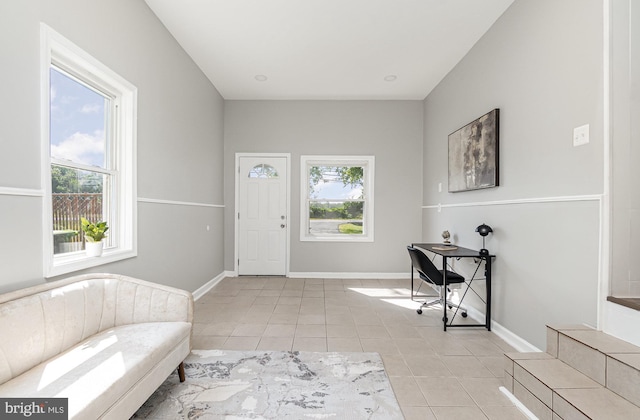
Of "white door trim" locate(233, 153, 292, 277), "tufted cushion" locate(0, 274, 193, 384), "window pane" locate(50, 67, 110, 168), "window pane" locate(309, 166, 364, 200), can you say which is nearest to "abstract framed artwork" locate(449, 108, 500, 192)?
"window pane" locate(309, 166, 364, 200)

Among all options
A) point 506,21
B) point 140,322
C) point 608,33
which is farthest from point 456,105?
point 140,322

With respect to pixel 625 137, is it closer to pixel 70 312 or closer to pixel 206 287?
pixel 70 312

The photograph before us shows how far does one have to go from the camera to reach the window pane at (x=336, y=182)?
524 cm

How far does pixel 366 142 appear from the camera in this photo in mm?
5102

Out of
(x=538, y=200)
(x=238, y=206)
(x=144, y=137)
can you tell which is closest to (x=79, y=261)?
(x=144, y=137)

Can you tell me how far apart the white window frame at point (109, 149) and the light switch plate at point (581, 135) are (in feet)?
10.9

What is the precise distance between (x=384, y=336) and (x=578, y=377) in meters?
1.44

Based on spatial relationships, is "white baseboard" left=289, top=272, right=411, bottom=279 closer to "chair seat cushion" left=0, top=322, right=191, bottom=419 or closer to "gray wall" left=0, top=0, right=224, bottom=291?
"gray wall" left=0, top=0, right=224, bottom=291

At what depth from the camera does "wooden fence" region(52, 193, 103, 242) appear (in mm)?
1964

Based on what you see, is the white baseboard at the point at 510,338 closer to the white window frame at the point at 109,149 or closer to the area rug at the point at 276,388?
the area rug at the point at 276,388

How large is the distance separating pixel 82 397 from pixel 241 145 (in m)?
4.37

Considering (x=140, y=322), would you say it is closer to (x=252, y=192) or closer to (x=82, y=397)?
(x=82, y=397)

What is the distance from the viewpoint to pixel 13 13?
155 cm

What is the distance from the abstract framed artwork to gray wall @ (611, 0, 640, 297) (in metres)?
1.05
